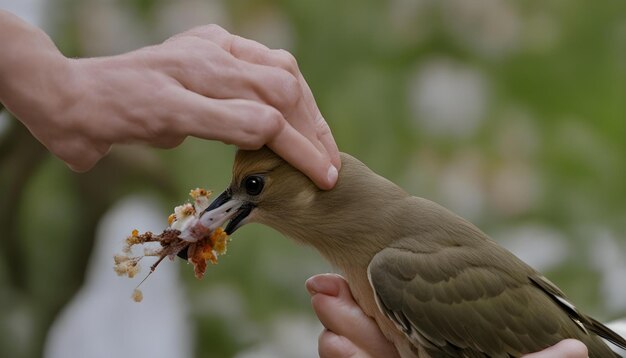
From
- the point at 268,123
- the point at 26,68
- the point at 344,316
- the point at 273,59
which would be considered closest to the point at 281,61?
the point at 273,59

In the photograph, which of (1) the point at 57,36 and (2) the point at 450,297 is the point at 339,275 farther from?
(1) the point at 57,36

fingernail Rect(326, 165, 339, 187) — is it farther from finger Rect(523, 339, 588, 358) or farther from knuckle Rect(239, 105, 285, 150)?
finger Rect(523, 339, 588, 358)

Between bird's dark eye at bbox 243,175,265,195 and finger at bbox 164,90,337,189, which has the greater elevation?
finger at bbox 164,90,337,189

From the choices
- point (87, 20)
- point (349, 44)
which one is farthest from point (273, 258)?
point (87, 20)

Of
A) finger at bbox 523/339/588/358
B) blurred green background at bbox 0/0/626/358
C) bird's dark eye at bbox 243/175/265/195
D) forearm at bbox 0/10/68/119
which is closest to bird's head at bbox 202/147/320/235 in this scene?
bird's dark eye at bbox 243/175/265/195

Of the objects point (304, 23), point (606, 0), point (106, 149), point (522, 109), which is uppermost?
point (606, 0)

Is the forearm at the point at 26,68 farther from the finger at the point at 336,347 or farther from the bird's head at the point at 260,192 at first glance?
the finger at the point at 336,347
